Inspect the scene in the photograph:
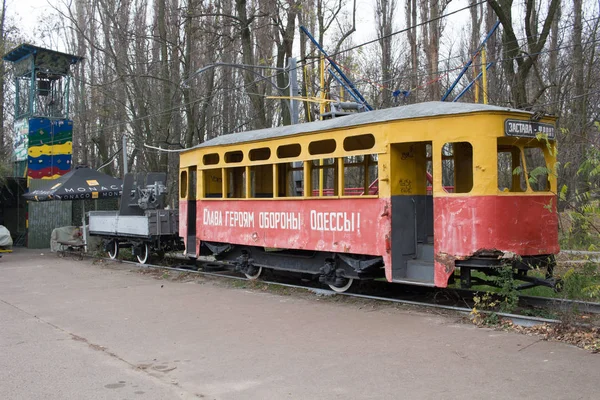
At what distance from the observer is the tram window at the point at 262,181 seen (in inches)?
531

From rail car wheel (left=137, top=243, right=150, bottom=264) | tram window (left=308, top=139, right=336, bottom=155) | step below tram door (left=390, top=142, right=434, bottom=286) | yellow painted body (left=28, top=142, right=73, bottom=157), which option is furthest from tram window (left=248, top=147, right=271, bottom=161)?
yellow painted body (left=28, top=142, right=73, bottom=157)

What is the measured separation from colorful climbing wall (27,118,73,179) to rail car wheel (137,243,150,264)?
29.9 feet

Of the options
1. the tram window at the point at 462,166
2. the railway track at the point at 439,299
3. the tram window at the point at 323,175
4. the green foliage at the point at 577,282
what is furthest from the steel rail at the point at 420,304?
the tram window at the point at 462,166

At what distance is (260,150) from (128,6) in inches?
792

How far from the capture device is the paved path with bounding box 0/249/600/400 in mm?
5344

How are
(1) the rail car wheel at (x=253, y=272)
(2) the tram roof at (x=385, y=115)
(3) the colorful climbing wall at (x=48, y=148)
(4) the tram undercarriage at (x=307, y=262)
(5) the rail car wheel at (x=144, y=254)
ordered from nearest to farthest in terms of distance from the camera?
(2) the tram roof at (x=385, y=115)
(4) the tram undercarriage at (x=307, y=262)
(1) the rail car wheel at (x=253, y=272)
(5) the rail car wheel at (x=144, y=254)
(3) the colorful climbing wall at (x=48, y=148)

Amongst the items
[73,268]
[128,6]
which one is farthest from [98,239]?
[128,6]

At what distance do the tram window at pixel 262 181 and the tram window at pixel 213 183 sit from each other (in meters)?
0.92

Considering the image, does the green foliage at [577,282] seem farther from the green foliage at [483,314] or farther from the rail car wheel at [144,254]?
the rail car wheel at [144,254]

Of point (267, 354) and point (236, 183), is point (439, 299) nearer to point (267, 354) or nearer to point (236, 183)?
point (267, 354)

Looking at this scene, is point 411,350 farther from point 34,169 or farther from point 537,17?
point 34,169

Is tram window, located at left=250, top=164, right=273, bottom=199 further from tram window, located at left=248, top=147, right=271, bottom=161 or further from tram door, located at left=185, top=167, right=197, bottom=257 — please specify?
tram door, located at left=185, top=167, right=197, bottom=257

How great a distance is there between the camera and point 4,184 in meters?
22.9

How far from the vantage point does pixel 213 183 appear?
1408cm
